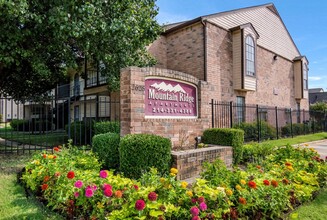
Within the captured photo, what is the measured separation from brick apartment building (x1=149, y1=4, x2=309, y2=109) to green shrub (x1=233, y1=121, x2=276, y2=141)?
175 centimetres

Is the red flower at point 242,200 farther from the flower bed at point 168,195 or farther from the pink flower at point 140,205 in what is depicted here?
the pink flower at point 140,205

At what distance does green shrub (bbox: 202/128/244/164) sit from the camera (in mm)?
7136

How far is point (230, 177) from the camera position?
3.66m

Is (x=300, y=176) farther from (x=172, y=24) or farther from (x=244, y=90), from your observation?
(x=172, y=24)

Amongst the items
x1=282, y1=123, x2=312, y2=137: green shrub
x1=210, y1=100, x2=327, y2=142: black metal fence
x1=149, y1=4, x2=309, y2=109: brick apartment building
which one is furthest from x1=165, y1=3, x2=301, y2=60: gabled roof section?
x1=282, y1=123, x2=312, y2=137: green shrub

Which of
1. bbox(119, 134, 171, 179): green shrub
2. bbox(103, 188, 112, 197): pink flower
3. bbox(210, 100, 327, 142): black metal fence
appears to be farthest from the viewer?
bbox(210, 100, 327, 142): black metal fence

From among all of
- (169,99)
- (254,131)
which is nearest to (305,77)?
(254,131)

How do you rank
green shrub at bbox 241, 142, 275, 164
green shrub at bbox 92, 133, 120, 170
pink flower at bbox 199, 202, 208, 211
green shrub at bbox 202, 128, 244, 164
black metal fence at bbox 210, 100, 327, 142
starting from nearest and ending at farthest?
pink flower at bbox 199, 202, 208, 211 < green shrub at bbox 92, 133, 120, 170 < green shrub at bbox 202, 128, 244, 164 < green shrub at bbox 241, 142, 275, 164 < black metal fence at bbox 210, 100, 327, 142

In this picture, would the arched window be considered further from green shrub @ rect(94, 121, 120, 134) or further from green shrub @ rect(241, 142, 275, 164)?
green shrub @ rect(94, 121, 120, 134)

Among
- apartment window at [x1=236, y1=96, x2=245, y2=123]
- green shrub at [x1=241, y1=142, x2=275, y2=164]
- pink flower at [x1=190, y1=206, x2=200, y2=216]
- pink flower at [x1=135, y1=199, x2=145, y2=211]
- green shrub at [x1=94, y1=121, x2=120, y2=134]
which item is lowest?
green shrub at [x1=241, y1=142, x2=275, y2=164]

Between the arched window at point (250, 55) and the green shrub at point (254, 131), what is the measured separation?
3.15 meters

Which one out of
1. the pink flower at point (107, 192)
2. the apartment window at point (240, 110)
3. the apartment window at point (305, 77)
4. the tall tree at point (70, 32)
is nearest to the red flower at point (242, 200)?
the pink flower at point (107, 192)

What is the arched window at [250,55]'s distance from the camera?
14.5m

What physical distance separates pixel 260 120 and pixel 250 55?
3995 mm
